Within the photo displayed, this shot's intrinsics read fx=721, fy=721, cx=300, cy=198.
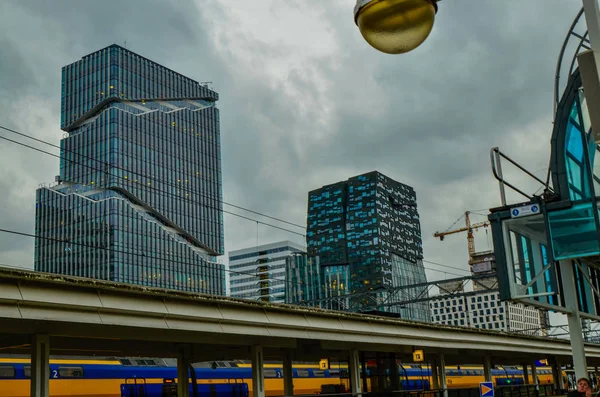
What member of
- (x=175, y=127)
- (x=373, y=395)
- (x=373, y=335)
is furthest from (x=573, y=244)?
(x=175, y=127)

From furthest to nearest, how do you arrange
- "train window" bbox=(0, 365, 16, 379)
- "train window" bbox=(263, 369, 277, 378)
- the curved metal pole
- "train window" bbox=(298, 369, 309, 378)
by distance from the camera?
"train window" bbox=(298, 369, 309, 378) < "train window" bbox=(263, 369, 277, 378) < "train window" bbox=(0, 365, 16, 379) < the curved metal pole

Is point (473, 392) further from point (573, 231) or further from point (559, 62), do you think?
point (559, 62)

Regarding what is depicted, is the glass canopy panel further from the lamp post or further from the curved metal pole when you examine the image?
the lamp post

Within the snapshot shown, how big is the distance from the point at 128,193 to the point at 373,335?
11035 cm

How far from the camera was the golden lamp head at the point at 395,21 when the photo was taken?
5059 millimetres

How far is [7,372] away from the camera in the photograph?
Answer: 29.1 meters

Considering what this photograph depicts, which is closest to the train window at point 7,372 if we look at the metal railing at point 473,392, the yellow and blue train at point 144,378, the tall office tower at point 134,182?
the yellow and blue train at point 144,378

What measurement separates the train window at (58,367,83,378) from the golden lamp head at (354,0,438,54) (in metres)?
29.0

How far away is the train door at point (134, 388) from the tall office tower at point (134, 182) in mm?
91945

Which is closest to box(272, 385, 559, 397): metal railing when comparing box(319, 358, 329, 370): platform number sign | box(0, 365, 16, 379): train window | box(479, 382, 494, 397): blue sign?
box(319, 358, 329, 370): platform number sign

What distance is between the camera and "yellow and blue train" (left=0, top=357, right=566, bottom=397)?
29750 millimetres

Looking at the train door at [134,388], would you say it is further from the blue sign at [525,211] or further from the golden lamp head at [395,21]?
the golden lamp head at [395,21]

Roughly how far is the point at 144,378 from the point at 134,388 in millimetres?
886

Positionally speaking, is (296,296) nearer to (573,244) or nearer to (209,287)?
(209,287)
